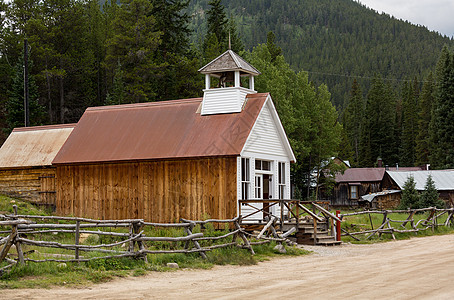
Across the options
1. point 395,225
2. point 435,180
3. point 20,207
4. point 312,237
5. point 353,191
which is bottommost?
point 395,225

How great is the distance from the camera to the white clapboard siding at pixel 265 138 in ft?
90.2

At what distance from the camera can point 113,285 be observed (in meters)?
13.3

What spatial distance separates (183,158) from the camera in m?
27.2

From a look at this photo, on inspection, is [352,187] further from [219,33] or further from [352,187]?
[219,33]

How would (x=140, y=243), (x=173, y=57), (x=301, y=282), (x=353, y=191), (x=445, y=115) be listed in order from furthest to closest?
(x=445, y=115), (x=353, y=191), (x=173, y=57), (x=140, y=243), (x=301, y=282)

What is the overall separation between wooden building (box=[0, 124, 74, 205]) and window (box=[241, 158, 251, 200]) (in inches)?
429

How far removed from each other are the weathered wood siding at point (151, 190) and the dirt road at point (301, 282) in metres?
7.48

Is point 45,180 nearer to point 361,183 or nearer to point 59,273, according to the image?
point 59,273

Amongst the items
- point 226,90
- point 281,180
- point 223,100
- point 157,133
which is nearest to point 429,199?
point 281,180

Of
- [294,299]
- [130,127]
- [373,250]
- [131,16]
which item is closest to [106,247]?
[294,299]

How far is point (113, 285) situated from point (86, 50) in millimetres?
50445

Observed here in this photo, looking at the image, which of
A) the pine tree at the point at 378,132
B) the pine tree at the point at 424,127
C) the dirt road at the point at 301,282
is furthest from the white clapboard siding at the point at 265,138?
the pine tree at the point at 378,132

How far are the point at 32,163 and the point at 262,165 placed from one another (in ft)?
41.5

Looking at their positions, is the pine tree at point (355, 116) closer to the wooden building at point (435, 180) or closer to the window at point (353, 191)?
the window at point (353, 191)
